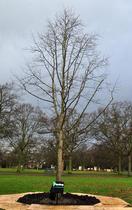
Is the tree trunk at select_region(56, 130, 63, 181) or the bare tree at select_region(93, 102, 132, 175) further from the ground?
the bare tree at select_region(93, 102, 132, 175)

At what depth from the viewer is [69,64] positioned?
1794cm

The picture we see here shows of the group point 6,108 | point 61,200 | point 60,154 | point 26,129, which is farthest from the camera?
point 26,129

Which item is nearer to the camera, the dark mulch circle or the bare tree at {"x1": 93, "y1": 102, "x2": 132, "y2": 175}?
the dark mulch circle

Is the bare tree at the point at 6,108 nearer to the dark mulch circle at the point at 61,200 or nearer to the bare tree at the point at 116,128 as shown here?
the bare tree at the point at 116,128

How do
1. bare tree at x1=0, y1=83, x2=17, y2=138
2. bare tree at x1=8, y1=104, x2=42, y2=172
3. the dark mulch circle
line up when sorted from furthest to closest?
bare tree at x1=8, y1=104, x2=42, y2=172 → bare tree at x1=0, y1=83, x2=17, y2=138 → the dark mulch circle

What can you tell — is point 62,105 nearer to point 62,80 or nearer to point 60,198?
point 62,80

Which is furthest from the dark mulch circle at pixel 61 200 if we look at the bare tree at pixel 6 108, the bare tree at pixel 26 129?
the bare tree at pixel 26 129

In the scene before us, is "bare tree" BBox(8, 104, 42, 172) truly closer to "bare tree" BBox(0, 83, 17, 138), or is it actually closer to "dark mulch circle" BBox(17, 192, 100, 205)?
"bare tree" BBox(0, 83, 17, 138)

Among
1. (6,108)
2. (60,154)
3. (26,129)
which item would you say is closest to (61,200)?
(60,154)

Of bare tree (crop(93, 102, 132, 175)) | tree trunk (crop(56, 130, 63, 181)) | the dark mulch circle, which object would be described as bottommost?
the dark mulch circle

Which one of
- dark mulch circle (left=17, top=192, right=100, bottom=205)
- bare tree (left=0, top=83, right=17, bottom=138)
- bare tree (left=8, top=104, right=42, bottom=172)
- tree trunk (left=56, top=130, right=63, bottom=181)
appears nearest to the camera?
dark mulch circle (left=17, top=192, right=100, bottom=205)

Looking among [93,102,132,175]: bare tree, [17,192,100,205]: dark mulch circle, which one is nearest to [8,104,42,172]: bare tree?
[93,102,132,175]: bare tree

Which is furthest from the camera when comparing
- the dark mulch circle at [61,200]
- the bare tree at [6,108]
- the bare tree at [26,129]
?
the bare tree at [26,129]

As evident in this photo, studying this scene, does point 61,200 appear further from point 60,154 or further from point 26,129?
point 26,129
